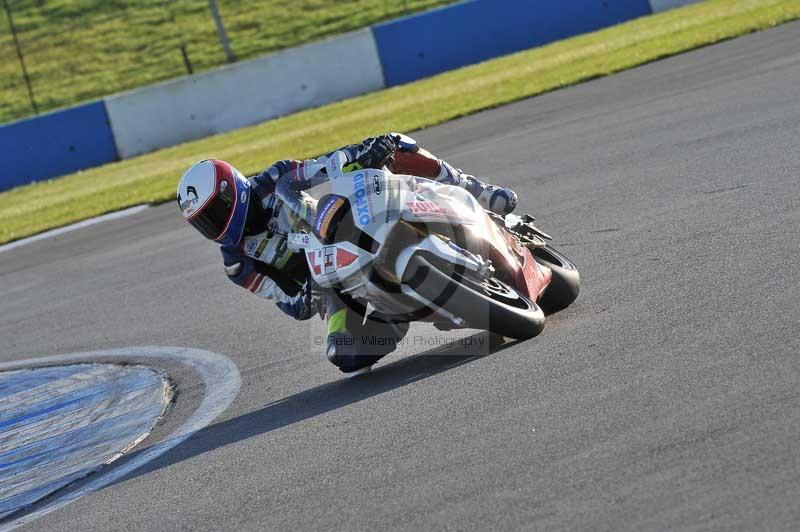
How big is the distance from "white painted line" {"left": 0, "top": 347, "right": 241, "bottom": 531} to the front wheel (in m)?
1.57

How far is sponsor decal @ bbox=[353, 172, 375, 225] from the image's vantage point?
572cm

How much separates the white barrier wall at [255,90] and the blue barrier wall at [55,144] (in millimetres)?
692

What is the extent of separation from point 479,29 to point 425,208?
2108 cm

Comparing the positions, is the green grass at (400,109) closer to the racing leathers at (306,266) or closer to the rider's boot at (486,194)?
the racing leathers at (306,266)

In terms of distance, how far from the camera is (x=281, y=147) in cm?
1978

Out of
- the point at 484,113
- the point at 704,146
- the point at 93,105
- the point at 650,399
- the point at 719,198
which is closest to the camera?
the point at 650,399

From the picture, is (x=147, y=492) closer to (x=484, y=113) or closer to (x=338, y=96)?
(x=484, y=113)

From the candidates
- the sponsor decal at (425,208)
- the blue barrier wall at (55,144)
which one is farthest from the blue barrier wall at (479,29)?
the sponsor decal at (425,208)

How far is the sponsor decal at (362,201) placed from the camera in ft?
18.8

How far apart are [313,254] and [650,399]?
216 cm

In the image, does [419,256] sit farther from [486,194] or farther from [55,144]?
[55,144]

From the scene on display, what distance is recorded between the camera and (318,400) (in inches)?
242

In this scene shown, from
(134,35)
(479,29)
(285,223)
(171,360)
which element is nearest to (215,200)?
(285,223)

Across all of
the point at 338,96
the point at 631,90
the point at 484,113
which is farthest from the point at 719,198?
the point at 338,96
